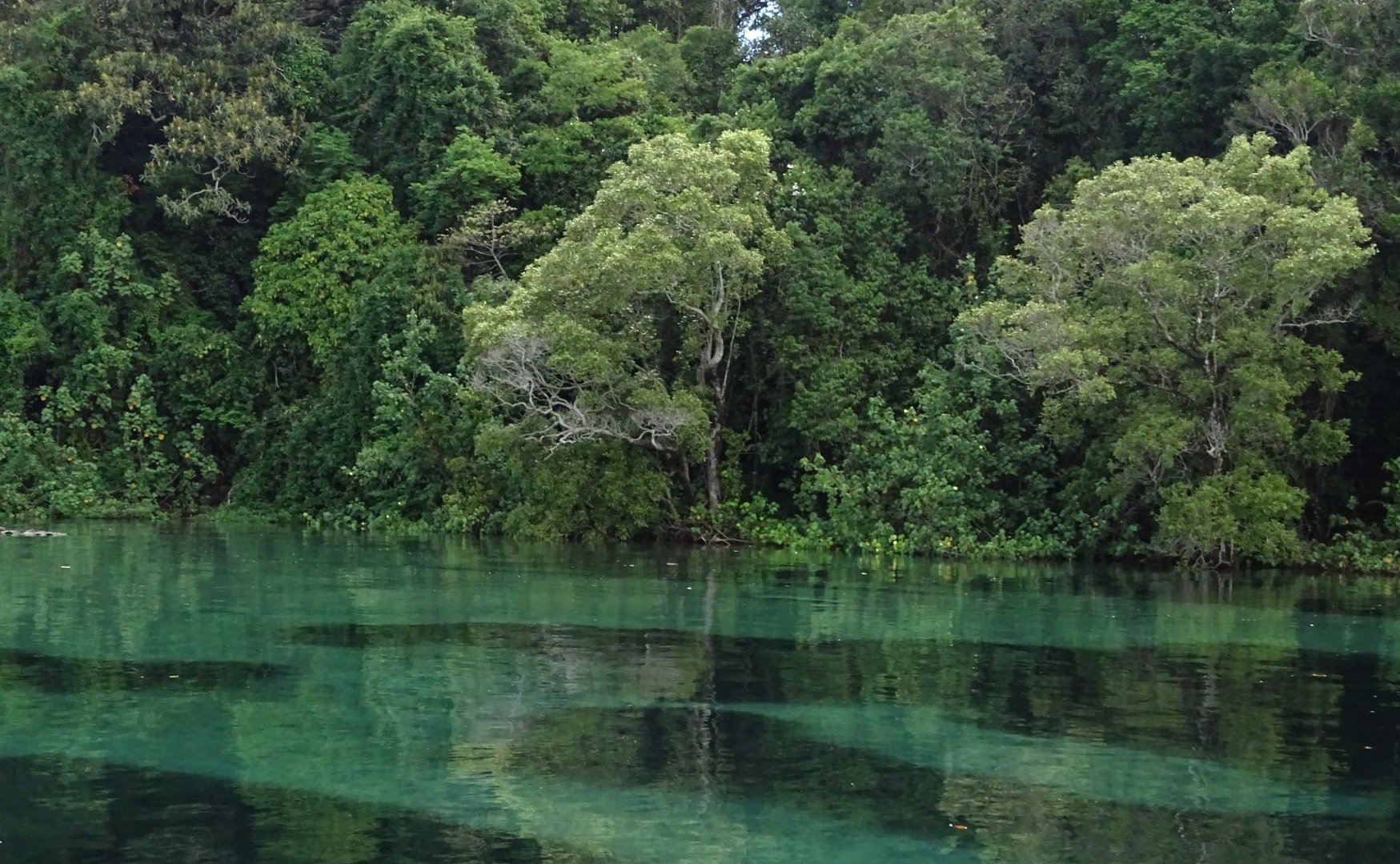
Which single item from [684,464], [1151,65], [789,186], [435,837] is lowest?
[435,837]

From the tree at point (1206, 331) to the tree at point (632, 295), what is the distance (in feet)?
17.4

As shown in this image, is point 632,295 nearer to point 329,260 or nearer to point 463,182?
point 463,182

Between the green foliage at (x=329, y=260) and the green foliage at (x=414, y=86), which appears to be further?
the green foliage at (x=329, y=260)

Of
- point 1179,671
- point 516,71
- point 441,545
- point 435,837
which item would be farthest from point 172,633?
point 516,71

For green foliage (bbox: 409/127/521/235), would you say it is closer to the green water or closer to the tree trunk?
the tree trunk

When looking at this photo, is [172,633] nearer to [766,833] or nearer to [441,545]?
[766,833]

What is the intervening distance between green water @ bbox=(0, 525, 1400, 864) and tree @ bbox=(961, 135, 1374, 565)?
4830 millimetres

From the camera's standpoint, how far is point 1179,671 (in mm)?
15164

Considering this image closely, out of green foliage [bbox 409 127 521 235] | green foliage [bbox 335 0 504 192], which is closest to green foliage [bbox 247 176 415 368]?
green foliage [bbox 409 127 521 235]

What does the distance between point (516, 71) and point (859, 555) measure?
52.5 feet

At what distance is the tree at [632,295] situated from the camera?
2922 centimetres

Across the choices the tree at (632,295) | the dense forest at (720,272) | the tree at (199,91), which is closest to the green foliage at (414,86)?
the dense forest at (720,272)

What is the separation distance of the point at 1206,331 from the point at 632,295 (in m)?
10.0

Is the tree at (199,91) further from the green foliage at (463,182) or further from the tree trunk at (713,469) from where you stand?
the tree trunk at (713,469)
